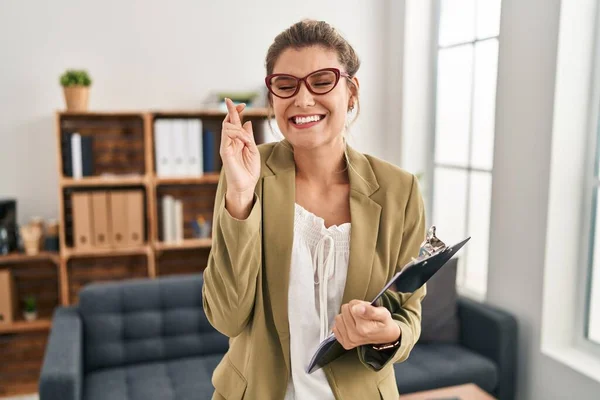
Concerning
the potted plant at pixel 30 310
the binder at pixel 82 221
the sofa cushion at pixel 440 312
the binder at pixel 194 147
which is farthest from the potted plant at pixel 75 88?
the sofa cushion at pixel 440 312

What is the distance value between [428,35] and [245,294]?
10.4 feet

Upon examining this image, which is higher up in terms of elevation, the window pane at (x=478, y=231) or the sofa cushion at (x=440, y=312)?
the window pane at (x=478, y=231)

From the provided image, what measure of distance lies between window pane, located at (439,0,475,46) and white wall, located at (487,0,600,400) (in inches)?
22.1

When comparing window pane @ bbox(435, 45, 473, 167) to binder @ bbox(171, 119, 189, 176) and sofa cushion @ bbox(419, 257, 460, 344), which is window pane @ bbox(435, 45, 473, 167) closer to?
sofa cushion @ bbox(419, 257, 460, 344)

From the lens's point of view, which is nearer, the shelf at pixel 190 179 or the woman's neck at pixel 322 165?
the woman's neck at pixel 322 165

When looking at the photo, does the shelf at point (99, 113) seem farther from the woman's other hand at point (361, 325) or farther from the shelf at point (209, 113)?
the woman's other hand at point (361, 325)

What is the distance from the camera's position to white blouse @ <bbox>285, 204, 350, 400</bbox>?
107cm

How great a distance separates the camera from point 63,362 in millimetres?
2287

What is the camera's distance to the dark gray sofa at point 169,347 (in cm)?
253

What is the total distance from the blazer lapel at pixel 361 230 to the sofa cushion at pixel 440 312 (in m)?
1.91

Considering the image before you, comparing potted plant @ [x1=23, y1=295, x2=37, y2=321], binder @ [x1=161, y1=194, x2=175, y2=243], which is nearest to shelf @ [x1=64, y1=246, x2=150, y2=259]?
binder @ [x1=161, y1=194, x2=175, y2=243]

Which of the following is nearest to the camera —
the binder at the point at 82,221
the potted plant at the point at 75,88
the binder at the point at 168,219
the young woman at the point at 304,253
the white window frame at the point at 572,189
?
the young woman at the point at 304,253

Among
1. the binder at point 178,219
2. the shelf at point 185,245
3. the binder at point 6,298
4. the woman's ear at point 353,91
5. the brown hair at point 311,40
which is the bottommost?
the binder at point 6,298

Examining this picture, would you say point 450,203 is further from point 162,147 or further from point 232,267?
point 232,267
